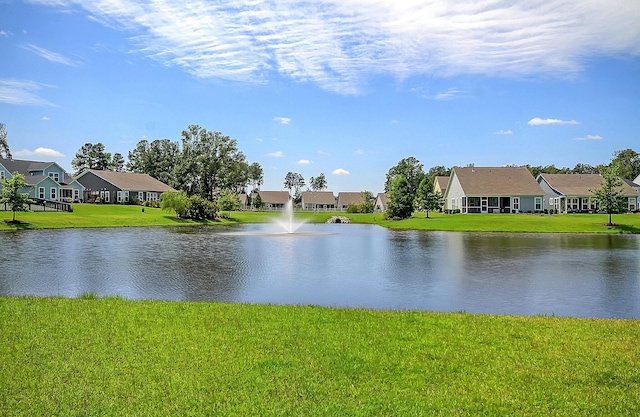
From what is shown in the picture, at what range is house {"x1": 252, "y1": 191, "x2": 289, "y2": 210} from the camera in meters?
132

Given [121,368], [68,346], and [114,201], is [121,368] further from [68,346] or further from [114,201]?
[114,201]

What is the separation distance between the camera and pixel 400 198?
64938 millimetres

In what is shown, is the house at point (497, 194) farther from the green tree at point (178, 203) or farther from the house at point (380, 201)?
the house at point (380, 201)

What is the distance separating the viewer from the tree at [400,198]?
6444 centimetres

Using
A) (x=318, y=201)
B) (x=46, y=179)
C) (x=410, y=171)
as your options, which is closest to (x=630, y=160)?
(x=410, y=171)

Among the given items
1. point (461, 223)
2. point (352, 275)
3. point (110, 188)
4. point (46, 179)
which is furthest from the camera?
point (110, 188)

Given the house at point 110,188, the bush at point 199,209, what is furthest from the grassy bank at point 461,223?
the house at point 110,188

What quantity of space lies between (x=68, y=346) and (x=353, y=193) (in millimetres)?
124764

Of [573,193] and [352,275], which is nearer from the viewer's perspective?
[352,275]

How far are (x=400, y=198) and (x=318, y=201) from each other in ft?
214

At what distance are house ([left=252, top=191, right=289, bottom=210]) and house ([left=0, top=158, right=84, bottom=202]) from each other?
5946 cm

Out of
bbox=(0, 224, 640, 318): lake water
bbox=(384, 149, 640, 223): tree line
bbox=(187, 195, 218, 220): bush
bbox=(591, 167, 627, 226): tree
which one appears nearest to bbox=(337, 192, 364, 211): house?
bbox=(384, 149, 640, 223): tree line

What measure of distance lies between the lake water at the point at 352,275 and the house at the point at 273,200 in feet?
336

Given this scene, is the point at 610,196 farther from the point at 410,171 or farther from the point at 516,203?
the point at 410,171
